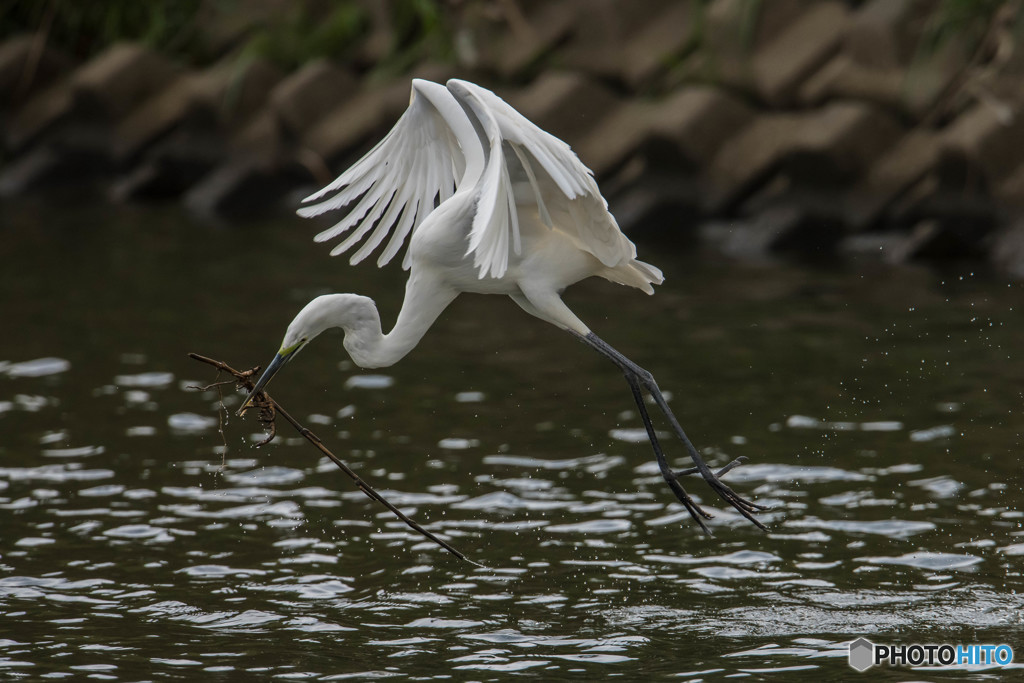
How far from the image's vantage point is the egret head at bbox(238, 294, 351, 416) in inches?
224

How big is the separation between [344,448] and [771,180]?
21.4 ft

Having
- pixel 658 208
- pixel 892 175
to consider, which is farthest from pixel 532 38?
pixel 892 175

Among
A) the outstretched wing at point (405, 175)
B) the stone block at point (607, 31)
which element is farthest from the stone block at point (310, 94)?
the outstretched wing at point (405, 175)

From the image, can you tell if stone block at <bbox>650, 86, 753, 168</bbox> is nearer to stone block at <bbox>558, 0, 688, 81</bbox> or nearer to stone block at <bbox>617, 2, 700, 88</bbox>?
stone block at <bbox>617, 2, 700, 88</bbox>

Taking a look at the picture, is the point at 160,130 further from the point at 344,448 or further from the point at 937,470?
the point at 937,470

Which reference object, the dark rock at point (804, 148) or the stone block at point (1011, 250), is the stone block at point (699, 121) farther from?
the stone block at point (1011, 250)

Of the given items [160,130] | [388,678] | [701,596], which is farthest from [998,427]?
[160,130]

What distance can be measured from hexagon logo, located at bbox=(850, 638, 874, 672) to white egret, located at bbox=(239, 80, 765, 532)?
89cm

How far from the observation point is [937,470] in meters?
7.42

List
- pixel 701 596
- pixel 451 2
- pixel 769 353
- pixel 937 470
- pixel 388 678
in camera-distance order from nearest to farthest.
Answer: pixel 388 678, pixel 701 596, pixel 937 470, pixel 769 353, pixel 451 2

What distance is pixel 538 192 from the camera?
245 inches

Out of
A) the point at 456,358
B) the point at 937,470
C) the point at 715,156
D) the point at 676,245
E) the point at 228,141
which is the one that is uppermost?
the point at 228,141

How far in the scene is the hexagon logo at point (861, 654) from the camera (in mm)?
5348

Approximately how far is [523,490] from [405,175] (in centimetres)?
179
